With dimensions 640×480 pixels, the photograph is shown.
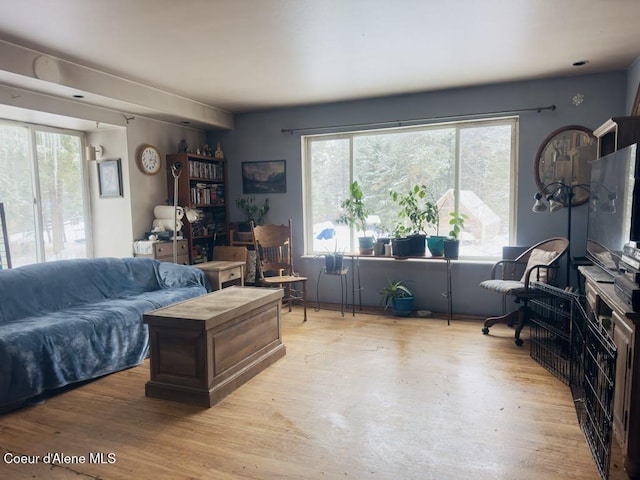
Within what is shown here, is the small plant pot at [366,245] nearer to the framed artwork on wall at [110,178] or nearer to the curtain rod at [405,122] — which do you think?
the curtain rod at [405,122]

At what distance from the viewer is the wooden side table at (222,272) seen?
4469 mm

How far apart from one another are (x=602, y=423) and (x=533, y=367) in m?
1.10

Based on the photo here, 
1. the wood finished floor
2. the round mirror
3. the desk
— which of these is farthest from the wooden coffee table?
the round mirror

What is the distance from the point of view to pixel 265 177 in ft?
17.9

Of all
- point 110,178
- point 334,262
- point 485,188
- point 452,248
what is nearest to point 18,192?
point 110,178

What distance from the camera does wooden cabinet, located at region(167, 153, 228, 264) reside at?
4957mm

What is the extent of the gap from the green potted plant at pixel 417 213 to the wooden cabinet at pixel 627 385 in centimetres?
242

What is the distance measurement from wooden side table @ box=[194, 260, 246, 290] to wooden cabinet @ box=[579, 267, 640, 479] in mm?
3479

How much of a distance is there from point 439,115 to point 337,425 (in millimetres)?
3478

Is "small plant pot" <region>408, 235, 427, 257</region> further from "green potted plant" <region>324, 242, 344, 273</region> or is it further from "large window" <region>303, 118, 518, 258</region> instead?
"green potted plant" <region>324, 242, 344, 273</region>

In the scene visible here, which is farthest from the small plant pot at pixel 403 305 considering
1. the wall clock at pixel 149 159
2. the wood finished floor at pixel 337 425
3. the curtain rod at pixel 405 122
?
the wall clock at pixel 149 159

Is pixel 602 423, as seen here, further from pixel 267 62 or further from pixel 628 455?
pixel 267 62

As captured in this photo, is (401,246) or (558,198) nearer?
(558,198)

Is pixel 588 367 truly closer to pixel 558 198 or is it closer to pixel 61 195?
pixel 558 198
